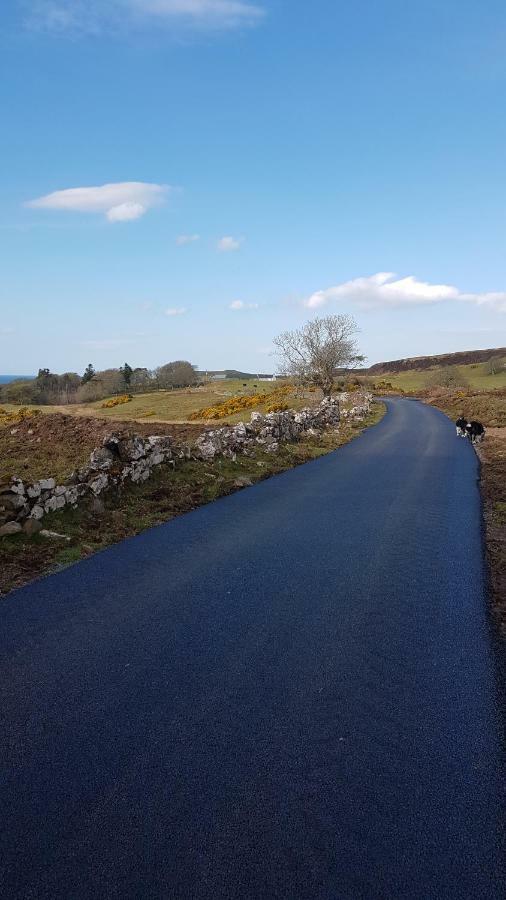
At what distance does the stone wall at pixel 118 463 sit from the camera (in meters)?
9.30

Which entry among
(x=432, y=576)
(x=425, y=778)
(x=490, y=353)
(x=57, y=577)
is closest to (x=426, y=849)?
(x=425, y=778)

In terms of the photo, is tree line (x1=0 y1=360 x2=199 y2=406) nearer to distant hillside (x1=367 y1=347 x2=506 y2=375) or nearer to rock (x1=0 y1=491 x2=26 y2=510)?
rock (x1=0 y1=491 x2=26 y2=510)

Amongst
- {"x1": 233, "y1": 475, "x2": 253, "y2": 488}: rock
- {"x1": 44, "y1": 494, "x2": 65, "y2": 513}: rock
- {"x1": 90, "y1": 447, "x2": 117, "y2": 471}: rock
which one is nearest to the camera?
{"x1": 44, "y1": 494, "x2": 65, "y2": 513}: rock

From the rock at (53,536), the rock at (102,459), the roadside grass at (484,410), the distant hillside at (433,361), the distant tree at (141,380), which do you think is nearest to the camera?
the rock at (53,536)

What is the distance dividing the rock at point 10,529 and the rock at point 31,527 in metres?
0.11

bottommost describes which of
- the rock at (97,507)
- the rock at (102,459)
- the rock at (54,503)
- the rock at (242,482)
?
the rock at (242,482)

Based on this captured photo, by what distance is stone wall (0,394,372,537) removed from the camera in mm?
9297

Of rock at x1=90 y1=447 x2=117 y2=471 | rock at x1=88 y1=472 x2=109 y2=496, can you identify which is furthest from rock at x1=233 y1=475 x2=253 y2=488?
rock at x1=88 y1=472 x2=109 y2=496

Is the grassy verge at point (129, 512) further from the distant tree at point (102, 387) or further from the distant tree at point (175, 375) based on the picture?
the distant tree at point (175, 375)

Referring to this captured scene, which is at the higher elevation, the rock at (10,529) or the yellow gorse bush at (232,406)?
the yellow gorse bush at (232,406)

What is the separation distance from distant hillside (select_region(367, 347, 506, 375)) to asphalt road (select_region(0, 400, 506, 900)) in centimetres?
14875

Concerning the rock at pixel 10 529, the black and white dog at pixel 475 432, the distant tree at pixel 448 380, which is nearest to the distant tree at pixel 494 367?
the distant tree at pixel 448 380

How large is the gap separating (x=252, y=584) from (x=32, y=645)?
112 inches

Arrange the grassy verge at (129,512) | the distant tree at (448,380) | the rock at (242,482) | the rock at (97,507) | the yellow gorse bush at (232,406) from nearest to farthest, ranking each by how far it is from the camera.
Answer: the grassy verge at (129,512)
the rock at (97,507)
the rock at (242,482)
the yellow gorse bush at (232,406)
the distant tree at (448,380)
